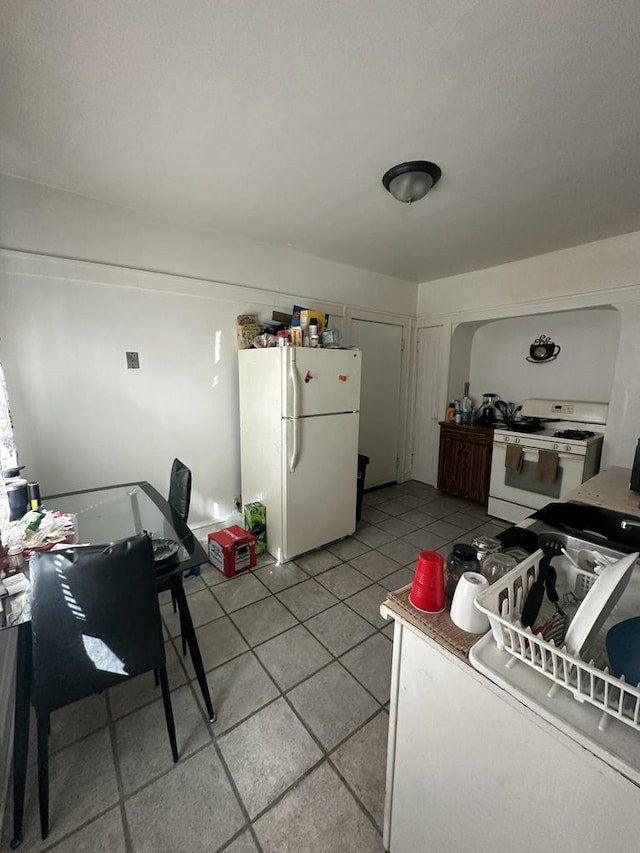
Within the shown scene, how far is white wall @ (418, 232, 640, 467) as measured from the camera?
2.73 metres

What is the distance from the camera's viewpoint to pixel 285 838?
1.14 meters

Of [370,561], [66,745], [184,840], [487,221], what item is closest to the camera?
[184,840]

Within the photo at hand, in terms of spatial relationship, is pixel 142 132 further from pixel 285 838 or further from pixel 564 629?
pixel 285 838

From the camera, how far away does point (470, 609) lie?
0.84m

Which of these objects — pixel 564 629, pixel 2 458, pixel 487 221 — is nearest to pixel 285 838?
pixel 564 629

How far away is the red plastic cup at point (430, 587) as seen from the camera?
918 mm

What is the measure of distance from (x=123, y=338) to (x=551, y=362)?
4110 mm

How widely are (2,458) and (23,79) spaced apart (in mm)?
1694

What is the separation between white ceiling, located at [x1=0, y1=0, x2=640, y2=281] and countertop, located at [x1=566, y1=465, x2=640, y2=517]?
5.65 ft

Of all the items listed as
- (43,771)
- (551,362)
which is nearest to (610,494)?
(551,362)

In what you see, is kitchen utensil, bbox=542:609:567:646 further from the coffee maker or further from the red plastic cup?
the coffee maker

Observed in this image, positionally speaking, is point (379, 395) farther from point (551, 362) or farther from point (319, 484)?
point (551, 362)

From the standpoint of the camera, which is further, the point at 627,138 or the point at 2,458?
the point at 2,458

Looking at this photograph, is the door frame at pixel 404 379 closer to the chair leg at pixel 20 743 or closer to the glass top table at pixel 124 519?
the glass top table at pixel 124 519
